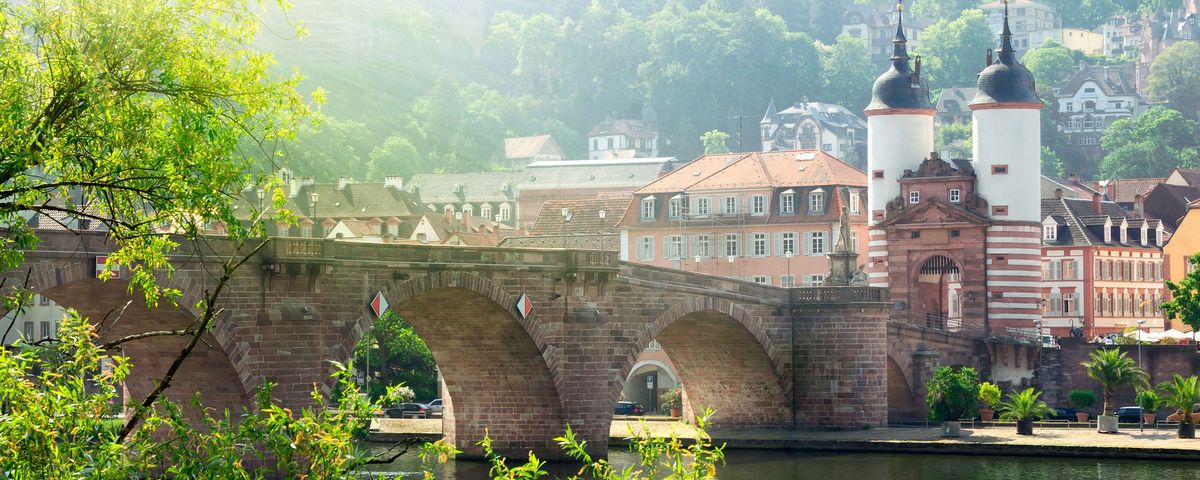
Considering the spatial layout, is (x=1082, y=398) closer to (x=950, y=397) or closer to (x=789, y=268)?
(x=950, y=397)

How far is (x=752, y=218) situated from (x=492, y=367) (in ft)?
136

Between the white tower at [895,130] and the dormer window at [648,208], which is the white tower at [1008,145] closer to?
the white tower at [895,130]

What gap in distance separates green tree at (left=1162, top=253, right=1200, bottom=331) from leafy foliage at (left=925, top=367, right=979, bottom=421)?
14.9 metres

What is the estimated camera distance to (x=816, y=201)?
3976 inches

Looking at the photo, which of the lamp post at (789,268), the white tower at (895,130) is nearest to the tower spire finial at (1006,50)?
the white tower at (895,130)

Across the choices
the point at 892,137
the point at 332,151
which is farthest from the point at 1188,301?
the point at 332,151

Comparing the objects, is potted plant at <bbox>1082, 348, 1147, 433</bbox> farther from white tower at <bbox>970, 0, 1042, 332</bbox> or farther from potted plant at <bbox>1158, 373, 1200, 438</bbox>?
white tower at <bbox>970, 0, 1042, 332</bbox>

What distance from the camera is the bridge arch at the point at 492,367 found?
6003 cm

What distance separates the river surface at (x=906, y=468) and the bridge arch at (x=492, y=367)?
122cm

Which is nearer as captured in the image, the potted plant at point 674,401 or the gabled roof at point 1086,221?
the potted plant at point 674,401

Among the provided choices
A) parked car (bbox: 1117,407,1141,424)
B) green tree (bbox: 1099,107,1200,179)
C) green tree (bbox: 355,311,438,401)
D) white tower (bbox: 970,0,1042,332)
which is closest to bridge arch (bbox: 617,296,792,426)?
parked car (bbox: 1117,407,1141,424)

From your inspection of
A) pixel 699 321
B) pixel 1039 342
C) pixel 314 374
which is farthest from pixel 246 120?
pixel 1039 342

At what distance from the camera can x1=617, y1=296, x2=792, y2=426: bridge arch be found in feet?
240

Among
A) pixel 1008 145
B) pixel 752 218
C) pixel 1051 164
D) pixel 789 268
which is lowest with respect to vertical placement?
pixel 789 268
